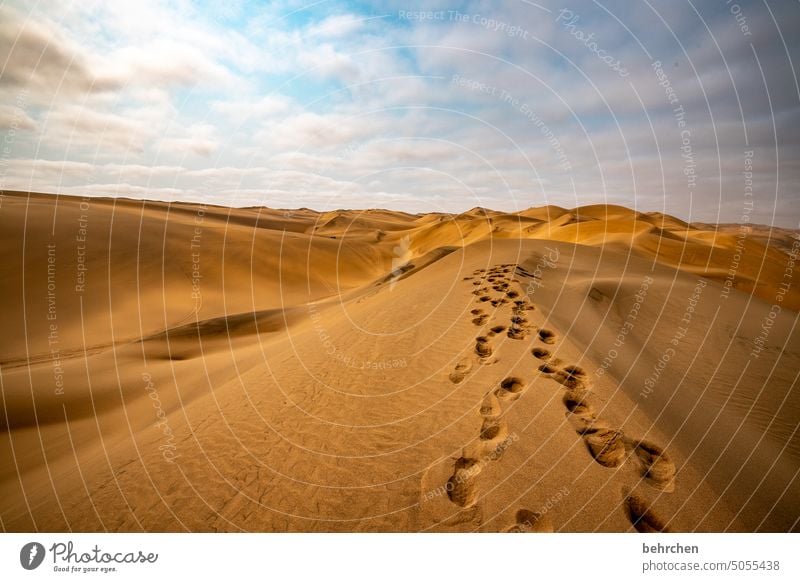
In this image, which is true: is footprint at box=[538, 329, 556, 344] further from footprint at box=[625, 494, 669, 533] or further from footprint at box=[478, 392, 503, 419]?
footprint at box=[625, 494, 669, 533]

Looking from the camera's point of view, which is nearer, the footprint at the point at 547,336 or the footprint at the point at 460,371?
the footprint at the point at 460,371

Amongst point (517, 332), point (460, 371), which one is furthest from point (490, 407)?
point (517, 332)

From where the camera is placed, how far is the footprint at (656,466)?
424 cm

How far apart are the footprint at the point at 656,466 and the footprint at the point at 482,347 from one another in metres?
2.98

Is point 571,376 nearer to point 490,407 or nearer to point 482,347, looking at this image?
point 490,407

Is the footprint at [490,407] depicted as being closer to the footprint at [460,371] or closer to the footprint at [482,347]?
the footprint at [460,371]

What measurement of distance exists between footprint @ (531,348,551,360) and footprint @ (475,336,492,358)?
869 millimetres

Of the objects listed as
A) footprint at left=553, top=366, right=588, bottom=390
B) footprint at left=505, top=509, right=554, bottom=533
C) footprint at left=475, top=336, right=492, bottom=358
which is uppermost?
footprint at left=475, top=336, right=492, bottom=358

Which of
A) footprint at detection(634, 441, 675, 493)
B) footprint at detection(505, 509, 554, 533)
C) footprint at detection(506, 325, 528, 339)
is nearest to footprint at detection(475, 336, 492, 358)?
footprint at detection(506, 325, 528, 339)

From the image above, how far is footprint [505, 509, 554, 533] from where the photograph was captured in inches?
156

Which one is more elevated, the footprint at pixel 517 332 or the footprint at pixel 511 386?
the footprint at pixel 517 332

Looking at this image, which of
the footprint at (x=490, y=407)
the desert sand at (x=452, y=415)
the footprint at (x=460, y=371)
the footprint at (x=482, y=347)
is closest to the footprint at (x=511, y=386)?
the desert sand at (x=452, y=415)

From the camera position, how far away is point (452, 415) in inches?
226
